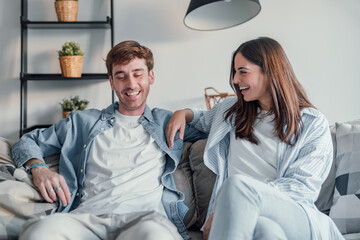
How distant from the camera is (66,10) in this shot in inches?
99.7

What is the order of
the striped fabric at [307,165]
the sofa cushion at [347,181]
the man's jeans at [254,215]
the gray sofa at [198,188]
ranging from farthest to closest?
the sofa cushion at [347,181] → the gray sofa at [198,188] → the striped fabric at [307,165] → the man's jeans at [254,215]

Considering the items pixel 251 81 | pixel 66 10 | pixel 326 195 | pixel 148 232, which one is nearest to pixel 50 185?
pixel 148 232

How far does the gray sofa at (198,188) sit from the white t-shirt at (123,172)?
0.50ft

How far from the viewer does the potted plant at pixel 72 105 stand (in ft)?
8.54

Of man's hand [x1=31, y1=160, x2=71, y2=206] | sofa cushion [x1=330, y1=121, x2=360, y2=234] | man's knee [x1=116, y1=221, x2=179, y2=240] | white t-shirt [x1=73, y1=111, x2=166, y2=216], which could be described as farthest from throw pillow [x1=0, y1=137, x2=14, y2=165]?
sofa cushion [x1=330, y1=121, x2=360, y2=234]

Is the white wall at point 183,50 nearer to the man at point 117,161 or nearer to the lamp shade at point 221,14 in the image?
the lamp shade at point 221,14

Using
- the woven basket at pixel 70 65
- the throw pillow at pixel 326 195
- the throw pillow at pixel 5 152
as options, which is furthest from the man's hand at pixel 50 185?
the woven basket at pixel 70 65

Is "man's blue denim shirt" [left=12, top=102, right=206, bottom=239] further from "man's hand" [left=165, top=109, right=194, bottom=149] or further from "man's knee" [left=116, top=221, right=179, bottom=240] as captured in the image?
"man's knee" [left=116, top=221, right=179, bottom=240]

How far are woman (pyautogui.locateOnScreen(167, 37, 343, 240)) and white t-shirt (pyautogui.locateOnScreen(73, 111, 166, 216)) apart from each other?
120 millimetres

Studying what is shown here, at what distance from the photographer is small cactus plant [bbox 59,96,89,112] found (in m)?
2.61

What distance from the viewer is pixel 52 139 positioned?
1.60m

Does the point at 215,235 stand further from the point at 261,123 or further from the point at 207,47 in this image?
the point at 207,47

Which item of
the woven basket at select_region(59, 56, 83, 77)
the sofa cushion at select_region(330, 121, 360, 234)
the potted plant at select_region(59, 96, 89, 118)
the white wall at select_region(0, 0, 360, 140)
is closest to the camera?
the sofa cushion at select_region(330, 121, 360, 234)

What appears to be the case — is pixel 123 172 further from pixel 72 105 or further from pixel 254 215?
pixel 72 105
